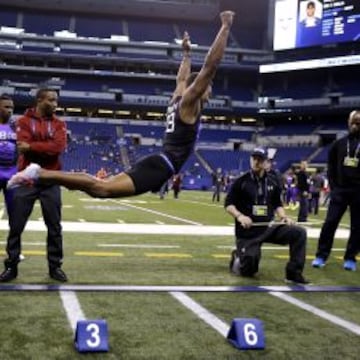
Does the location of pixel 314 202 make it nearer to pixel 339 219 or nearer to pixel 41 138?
pixel 339 219

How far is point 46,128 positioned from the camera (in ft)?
21.7

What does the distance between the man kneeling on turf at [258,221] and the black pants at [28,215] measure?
2170 millimetres

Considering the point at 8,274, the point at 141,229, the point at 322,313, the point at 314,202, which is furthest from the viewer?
the point at 314,202

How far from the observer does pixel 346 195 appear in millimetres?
8484

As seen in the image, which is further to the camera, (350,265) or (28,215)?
(350,265)

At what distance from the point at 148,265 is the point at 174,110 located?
297 cm

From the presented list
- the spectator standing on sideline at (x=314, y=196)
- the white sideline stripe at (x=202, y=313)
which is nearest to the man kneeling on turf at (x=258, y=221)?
the white sideline stripe at (x=202, y=313)

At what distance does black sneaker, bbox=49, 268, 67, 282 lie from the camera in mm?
6629

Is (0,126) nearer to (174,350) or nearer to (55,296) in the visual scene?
(55,296)

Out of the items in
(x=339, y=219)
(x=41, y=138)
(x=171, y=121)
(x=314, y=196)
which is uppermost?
(x=171, y=121)

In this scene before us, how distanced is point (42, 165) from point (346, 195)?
4.22m

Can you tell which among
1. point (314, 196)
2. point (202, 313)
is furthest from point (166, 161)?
point (314, 196)

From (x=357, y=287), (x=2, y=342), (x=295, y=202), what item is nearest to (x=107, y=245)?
(x=357, y=287)

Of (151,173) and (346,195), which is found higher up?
(151,173)
